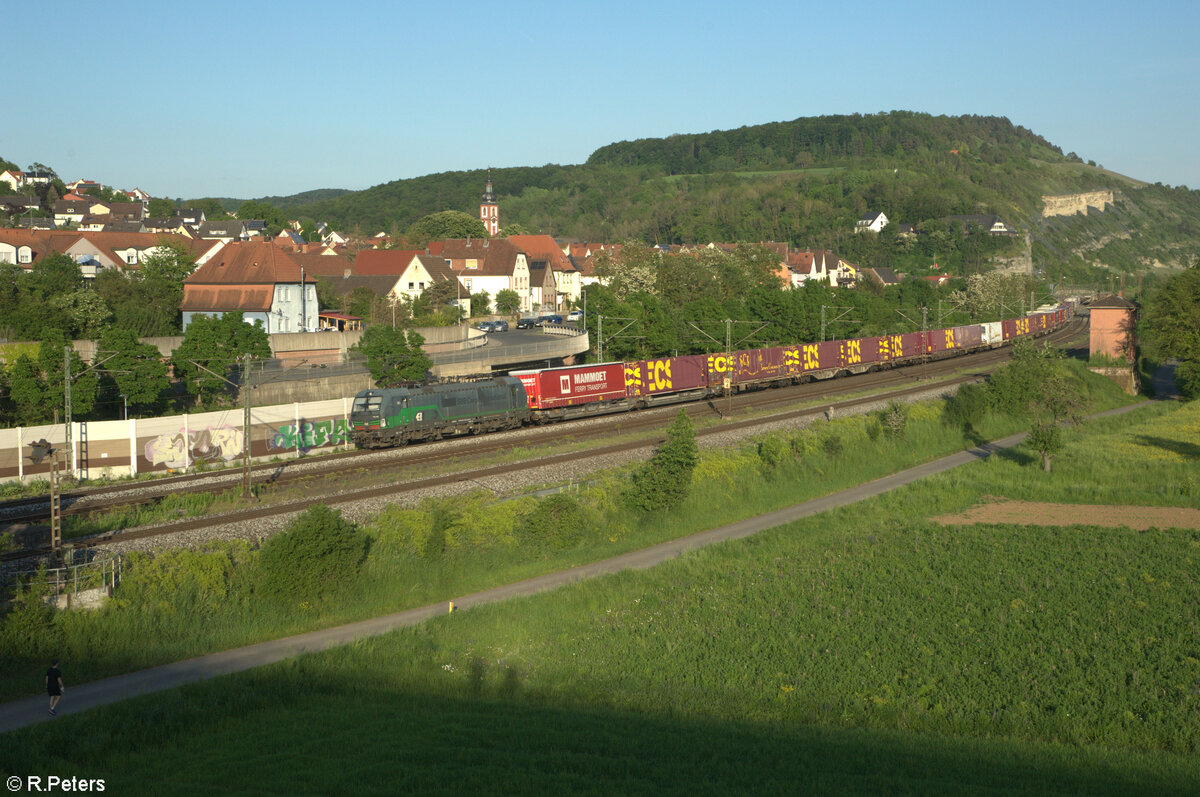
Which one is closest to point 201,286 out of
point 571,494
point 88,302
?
point 88,302

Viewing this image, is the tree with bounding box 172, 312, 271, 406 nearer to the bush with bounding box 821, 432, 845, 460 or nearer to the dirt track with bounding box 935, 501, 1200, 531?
the bush with bounding box 821, 432, 845, 460

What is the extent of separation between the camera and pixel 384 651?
73.0 feet

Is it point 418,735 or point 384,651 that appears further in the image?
point 384,651

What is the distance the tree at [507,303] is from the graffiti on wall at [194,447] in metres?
69.9

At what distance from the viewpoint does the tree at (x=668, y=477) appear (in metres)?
35.8

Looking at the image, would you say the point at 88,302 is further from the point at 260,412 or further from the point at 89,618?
the point at 89,618

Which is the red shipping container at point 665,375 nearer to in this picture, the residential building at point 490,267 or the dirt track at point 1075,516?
the dirt track at point 1075,516

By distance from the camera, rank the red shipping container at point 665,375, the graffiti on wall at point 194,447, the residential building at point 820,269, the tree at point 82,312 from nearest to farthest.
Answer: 1. the graffiti on wall at point 194,447
2. the red shipping container at point 665,375
3. the tree at point 82,312
4. the residential building at point 820,269

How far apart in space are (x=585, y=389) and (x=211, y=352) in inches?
860

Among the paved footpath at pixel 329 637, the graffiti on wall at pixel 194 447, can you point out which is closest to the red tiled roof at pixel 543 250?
the graffiti on wall at pixel 194 447

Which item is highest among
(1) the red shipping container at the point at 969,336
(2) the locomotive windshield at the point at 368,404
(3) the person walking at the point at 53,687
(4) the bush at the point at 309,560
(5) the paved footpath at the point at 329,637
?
(1) the red shipping container at the point at 969,336

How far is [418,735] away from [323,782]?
266cm

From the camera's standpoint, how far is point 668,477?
35938 millimetres

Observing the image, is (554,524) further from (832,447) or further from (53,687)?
(832,447)
